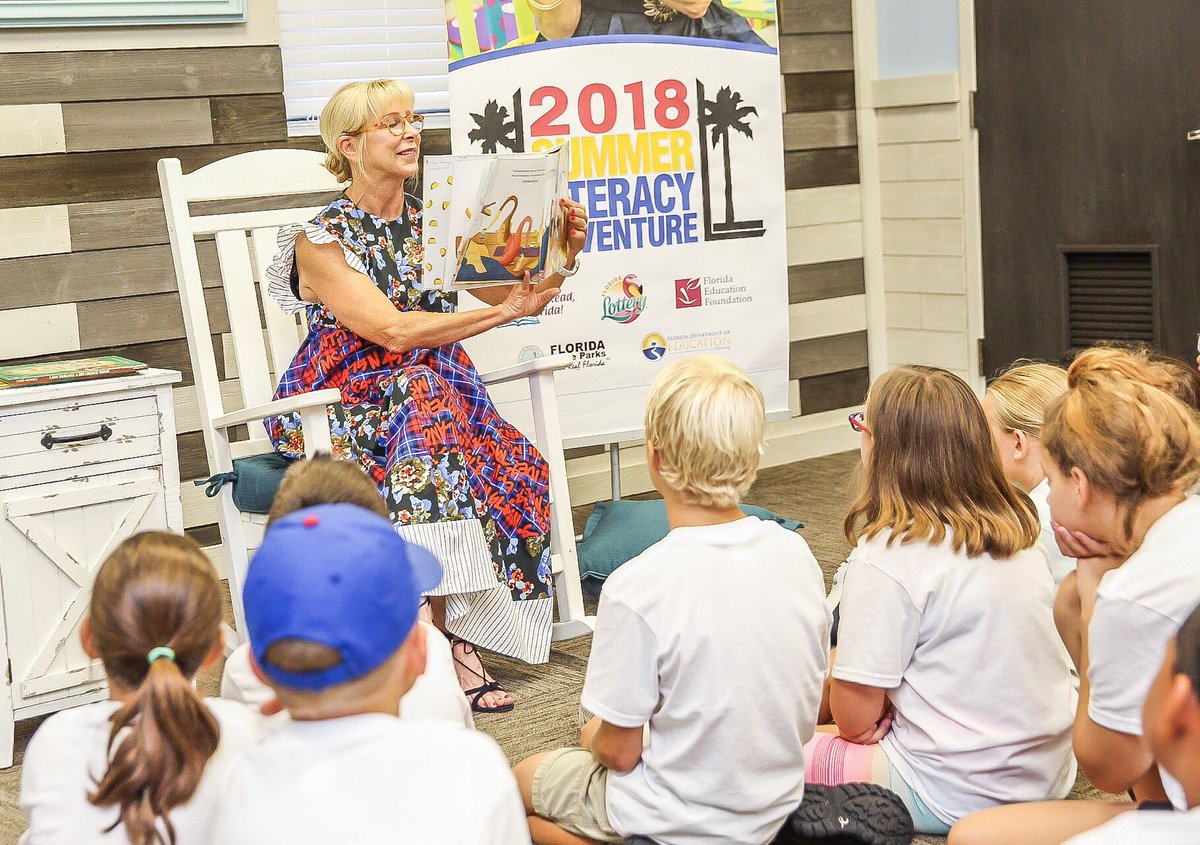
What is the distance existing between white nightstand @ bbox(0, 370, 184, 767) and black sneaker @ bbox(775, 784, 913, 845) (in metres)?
1.37

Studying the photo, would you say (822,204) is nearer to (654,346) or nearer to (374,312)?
(654,346)

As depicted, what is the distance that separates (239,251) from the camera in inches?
111

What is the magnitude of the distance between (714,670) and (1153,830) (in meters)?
0.66

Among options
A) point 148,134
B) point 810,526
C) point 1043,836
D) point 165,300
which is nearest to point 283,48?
point 148,134

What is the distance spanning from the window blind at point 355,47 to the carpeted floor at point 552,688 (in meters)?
1.36

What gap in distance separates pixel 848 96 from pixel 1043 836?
3230 millimetres

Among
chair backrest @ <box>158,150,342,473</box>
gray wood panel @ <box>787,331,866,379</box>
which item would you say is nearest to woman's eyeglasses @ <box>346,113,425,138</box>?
chair backrest @ <box>158,150,342,473</box>

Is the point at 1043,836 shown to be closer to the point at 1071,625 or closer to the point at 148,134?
the point at 1071,625

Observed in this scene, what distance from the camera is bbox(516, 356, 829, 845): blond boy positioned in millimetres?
1522

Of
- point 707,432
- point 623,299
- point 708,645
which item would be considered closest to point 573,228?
point 623,299

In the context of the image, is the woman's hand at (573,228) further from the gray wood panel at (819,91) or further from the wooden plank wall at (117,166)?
the gray wood panel at (819,91)

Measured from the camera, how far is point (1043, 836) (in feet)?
5.25

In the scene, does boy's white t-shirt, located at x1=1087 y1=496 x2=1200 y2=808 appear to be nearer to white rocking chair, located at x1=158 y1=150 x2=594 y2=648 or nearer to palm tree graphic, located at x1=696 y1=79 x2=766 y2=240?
white rocking chair, located at x1=158 y1=150 x2=594 y2=648

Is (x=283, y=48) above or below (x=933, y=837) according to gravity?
above
